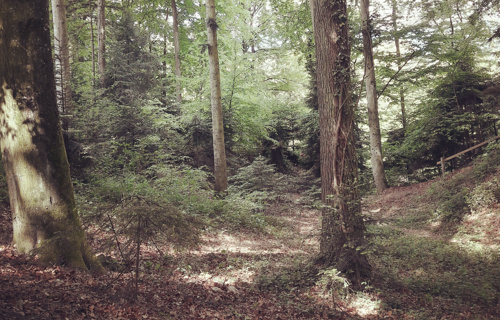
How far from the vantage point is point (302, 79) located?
86.7 feet

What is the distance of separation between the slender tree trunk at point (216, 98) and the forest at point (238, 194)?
8 cm

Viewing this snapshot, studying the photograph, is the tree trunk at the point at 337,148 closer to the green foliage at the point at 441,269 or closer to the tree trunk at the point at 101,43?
the green foliage at the point at 441,269

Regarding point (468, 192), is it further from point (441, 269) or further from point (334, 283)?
point (334, 283)

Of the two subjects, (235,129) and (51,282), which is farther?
(235,129)

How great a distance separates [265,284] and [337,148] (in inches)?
106

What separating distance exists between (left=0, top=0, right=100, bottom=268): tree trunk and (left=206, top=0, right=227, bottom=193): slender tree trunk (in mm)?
7683

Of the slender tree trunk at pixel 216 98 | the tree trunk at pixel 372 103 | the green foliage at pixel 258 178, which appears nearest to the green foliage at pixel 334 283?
the slender tree trunk at pixel 216 98

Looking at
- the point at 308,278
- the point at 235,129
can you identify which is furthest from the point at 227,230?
the point at 235,129

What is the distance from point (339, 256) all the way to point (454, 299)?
70.9 inches

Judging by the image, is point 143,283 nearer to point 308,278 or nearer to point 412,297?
point 308,278

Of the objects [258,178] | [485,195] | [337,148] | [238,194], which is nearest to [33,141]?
[337,148]

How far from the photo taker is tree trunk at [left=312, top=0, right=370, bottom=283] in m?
5.25

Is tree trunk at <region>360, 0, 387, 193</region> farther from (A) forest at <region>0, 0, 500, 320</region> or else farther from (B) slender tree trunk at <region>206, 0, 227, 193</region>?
(B) slender tree trunk at <region>206, 0, 227, 193</region>

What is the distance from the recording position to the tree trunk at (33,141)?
12.3 ft
